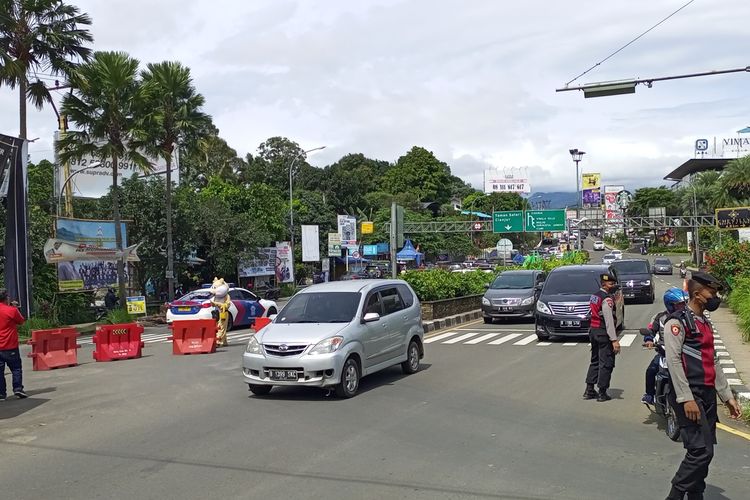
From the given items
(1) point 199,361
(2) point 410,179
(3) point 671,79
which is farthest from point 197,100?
(2) point 410,179

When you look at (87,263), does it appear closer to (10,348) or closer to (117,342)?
(117,342)

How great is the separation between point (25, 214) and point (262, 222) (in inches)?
1086

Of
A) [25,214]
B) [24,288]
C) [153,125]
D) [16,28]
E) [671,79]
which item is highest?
[16,28]

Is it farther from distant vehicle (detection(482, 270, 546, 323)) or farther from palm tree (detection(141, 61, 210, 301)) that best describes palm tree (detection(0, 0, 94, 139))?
distant vehicle (detection(482, 270, 546, 323))

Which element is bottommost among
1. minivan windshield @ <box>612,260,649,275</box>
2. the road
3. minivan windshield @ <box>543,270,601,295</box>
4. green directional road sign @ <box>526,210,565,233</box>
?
the road

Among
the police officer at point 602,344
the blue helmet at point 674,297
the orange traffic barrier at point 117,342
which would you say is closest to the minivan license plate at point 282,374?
the police officer at point 602,344

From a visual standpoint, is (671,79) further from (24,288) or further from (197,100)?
(197,100)

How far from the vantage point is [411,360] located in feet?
41.5

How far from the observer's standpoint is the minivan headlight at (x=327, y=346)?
999cm

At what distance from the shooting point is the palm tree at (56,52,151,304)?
2888 cm

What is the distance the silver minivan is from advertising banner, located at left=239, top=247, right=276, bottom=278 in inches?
1292

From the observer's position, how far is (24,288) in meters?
22.3

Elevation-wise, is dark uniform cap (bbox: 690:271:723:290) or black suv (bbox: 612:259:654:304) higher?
dark uniform cap (bbox: 690:271:723:290)

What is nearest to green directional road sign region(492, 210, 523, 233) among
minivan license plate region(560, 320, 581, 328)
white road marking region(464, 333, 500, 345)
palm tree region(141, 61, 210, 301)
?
palm tree region(141, 61, 210, 301)
